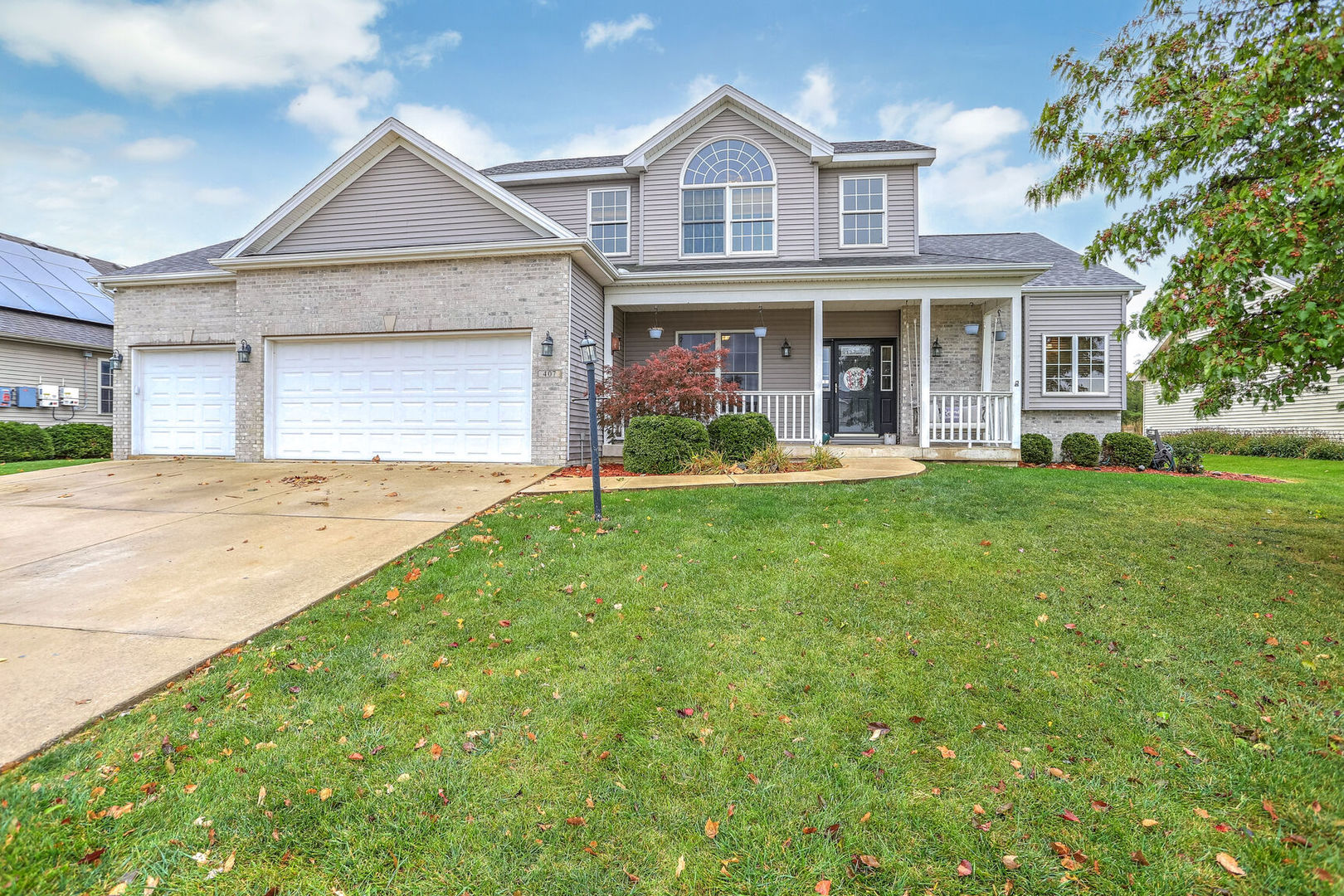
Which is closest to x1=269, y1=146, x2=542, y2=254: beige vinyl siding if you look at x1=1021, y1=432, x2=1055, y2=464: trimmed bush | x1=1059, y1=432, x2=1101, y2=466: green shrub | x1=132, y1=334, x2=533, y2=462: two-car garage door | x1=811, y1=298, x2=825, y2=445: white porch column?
x1=132, y1=334, x2=533, y2=462: two-car garage door

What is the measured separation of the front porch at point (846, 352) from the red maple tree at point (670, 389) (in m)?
1.98

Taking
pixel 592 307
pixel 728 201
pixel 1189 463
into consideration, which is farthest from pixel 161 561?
pixel 1189 463

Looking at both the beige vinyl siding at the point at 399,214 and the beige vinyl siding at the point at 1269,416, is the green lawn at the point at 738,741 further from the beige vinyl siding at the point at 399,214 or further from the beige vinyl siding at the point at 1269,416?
the beige vinyl siding at the point at 1269,416

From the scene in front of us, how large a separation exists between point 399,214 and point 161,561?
7872mm

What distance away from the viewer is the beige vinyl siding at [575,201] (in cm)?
1251

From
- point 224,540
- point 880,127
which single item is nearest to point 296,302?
point 224,540

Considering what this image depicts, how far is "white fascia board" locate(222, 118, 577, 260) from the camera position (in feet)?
31.8

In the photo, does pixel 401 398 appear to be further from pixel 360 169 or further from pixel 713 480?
pixel 713 480

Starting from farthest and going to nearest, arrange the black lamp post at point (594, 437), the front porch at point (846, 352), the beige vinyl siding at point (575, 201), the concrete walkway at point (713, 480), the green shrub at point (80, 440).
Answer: the green shrub at point (80, 440) → the beige vinyl siding at point (575, 201) → the front porch at point (846, 352) → the concrete walkway at point (713, 480) → the black lamp post at point (594, 437)

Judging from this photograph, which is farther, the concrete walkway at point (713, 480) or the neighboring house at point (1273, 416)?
the neighboring house at point (1273, 416)

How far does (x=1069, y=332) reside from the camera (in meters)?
13.2

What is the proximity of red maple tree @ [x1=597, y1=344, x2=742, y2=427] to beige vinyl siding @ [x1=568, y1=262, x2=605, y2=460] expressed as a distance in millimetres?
503

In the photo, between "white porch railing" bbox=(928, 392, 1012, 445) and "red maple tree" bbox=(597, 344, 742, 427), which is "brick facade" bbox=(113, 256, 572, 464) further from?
"white porch railing" bbox=(928, 392, 1012, 445)

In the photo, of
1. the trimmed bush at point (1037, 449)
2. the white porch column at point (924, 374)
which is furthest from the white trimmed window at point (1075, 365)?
the white porch column at point (924, 374)
